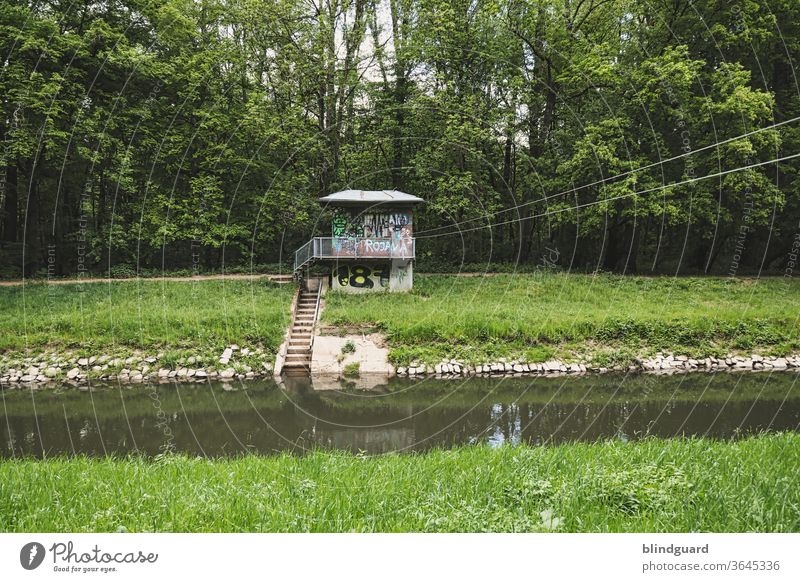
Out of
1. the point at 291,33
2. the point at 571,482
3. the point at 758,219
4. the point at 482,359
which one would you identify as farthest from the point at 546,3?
the point at 571,482

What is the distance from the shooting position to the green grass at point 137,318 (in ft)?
53.2

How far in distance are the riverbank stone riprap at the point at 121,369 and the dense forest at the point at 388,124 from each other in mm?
8985

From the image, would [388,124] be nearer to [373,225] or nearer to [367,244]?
[373,225]

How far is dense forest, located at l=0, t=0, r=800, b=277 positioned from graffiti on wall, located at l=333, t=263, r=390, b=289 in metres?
4.16

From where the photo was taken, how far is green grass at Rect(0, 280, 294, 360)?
638 inches

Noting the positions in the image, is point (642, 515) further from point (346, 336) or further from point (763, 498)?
point (346, 336)

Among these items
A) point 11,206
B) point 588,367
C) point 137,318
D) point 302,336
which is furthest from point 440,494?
point 11,206

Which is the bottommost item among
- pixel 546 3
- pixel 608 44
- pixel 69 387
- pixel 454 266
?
pixel 69 387

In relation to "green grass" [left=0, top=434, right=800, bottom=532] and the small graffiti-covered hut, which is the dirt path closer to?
the small graffiti-covered hut

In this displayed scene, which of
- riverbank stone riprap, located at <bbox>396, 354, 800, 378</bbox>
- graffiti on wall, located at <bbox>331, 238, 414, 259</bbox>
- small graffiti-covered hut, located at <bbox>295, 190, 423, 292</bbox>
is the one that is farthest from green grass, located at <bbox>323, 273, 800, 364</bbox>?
graffiti on wall, located at <bbox>331, 238, 414, 259</bbox>

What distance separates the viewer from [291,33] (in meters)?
24.5

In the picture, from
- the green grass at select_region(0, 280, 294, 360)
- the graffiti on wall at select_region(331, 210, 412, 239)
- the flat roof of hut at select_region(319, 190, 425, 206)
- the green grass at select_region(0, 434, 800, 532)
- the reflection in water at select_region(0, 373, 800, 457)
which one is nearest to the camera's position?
the green grass at select_region(0, 434, 800, 532)

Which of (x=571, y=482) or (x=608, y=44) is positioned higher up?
(x=608, y=44)

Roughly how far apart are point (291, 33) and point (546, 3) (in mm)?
13246
